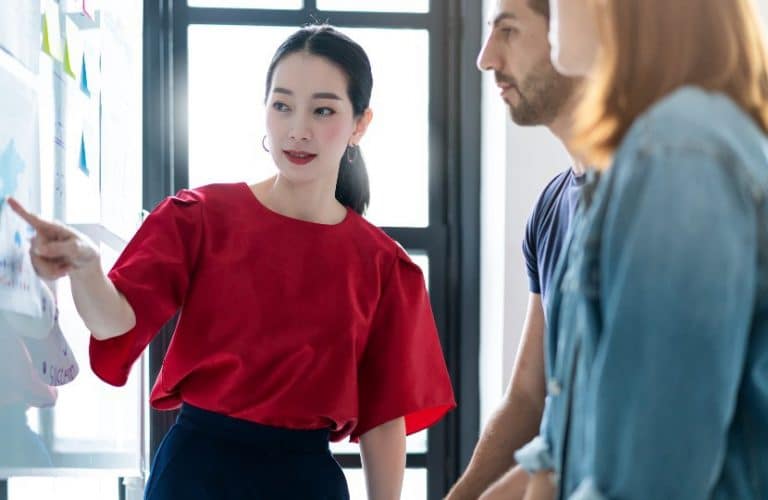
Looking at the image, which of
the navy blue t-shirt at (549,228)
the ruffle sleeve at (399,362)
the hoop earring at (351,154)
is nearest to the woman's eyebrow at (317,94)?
the hoop earring at (351,154)

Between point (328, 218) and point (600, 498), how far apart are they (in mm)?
1007

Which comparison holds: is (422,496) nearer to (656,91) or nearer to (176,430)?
(176,430)

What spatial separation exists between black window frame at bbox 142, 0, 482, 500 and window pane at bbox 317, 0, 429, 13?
0.9 inches

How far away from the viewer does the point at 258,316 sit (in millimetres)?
Answer: 1541

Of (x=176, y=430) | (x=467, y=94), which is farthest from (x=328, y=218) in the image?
(x=467, y=94)

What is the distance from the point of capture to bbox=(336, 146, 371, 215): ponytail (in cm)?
176

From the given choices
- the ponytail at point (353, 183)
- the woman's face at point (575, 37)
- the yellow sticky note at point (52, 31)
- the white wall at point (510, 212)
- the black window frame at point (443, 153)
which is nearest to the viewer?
the woman's face at point (575, 37)

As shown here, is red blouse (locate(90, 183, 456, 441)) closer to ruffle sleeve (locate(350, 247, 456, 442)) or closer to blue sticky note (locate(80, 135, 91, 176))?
ruffle sleeve (locate(350, 247, 456, 442))

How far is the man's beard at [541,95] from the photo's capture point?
1.59 metres

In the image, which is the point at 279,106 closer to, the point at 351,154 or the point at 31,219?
the point at 351,154

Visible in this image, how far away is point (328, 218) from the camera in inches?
66.1

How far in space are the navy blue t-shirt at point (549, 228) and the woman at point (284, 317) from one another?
219mm

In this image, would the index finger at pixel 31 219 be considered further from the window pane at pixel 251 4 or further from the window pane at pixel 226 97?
the window pane at pixel 251 4

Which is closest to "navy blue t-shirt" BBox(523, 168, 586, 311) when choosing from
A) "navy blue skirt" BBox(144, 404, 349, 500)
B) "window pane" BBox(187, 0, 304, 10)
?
"navy blue skirt" BBox(144, 404, 349, 500)
